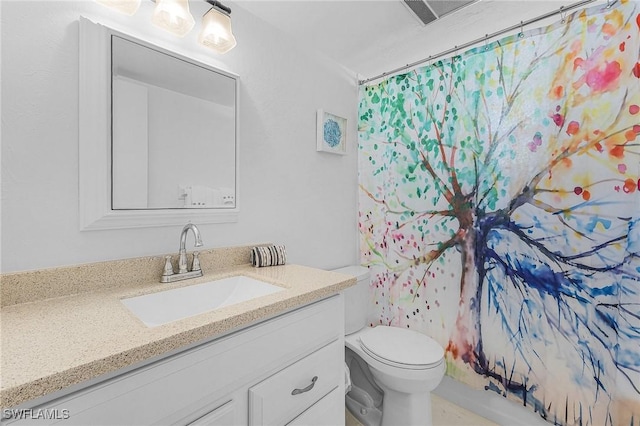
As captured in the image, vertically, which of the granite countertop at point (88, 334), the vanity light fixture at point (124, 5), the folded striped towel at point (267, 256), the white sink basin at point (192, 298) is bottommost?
the white sink basin at point (192, 298)

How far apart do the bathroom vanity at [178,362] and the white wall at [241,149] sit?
213 millimetres

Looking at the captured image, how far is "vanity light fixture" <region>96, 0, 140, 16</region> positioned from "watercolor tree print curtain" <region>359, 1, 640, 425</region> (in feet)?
4.84

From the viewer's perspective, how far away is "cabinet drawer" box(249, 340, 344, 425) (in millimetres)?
858

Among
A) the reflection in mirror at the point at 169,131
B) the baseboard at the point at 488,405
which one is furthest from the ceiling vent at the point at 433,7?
the baseboard at the point at 488,405

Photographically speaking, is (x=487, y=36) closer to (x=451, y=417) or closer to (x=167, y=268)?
(x=167, y=268)

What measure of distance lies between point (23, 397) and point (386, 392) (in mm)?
1511

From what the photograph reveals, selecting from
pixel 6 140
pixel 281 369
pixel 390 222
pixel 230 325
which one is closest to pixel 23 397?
pixel 230 325

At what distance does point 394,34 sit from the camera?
168 centimetres

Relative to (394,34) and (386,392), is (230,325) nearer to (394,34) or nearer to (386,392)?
(386,392)

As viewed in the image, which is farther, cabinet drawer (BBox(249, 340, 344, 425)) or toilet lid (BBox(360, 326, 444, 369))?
toilet lid (BBox(360, 326, 444, 369))

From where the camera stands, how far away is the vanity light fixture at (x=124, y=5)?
1014mm

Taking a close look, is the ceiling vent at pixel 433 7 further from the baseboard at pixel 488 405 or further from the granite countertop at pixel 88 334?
the baseboard at pixel 488 405

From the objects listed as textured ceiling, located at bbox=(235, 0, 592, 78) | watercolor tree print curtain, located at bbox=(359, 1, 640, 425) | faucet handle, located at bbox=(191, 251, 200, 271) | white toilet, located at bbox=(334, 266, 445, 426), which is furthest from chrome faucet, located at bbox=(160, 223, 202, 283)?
watercolor tree print curtain, located at bbox=(359, 1, 640, 425)

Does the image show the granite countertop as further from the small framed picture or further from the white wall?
the small framed picture
